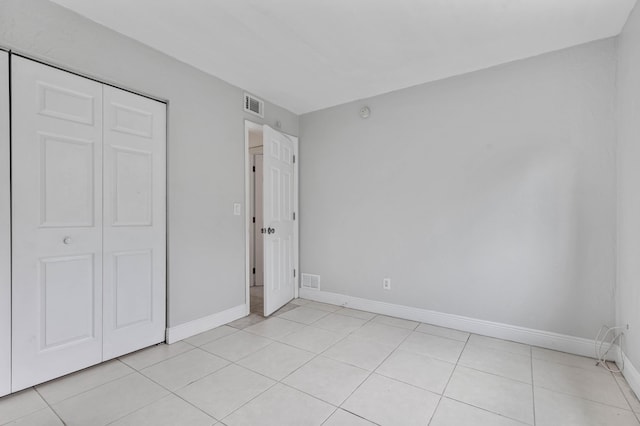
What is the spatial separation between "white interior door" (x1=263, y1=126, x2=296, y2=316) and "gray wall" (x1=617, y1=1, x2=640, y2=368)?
9.48 ft

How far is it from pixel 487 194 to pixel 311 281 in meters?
2.30

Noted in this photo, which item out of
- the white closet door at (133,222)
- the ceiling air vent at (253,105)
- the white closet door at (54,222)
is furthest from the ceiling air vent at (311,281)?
the white closet door at (54,222)

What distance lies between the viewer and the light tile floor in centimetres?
164

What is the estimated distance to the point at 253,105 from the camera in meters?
3.31

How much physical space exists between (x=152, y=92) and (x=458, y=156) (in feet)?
9.18

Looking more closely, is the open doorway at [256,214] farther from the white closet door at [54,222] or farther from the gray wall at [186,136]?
the white closet door at [54,222]

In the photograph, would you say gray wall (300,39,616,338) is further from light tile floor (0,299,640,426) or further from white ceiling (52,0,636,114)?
light tile floor (0,299,640,426)

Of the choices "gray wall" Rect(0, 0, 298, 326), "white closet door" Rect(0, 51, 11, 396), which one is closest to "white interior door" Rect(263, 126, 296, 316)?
"gray wall" Rect(0, 0, 298, 326)

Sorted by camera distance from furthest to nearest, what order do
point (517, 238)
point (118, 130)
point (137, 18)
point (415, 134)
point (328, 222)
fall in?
point (328, 222), point (415, 134), point (517, 238), point (118, 130), point (137, 18)

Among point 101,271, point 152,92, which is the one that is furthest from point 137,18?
point 101,271

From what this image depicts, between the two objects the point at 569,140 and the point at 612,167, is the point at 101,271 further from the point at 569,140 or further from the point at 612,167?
the point at 612,167

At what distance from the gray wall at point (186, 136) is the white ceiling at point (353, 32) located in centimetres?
14

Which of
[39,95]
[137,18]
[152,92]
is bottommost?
[39,95]

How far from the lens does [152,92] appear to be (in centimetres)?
242
